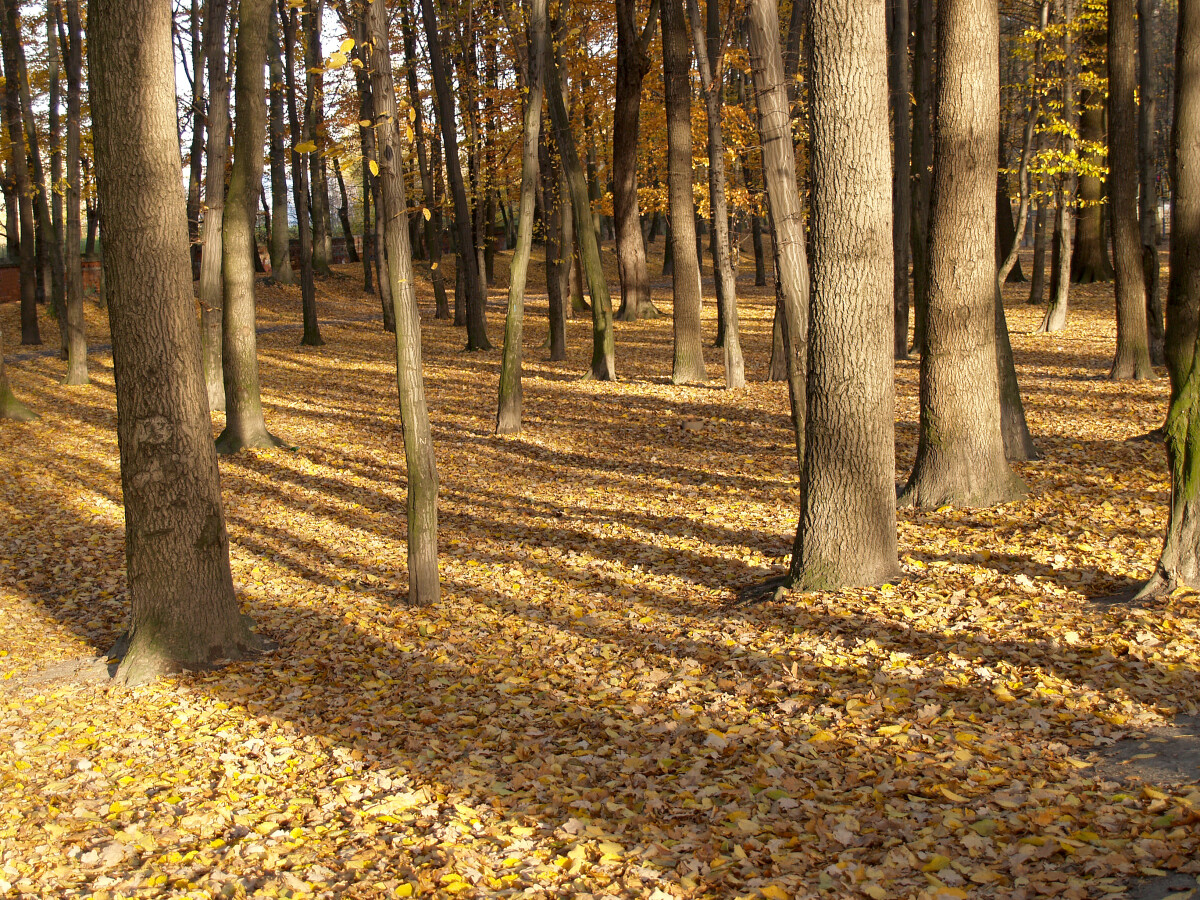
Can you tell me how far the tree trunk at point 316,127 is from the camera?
19000mm

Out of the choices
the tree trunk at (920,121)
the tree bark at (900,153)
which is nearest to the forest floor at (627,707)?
the tree bark at (900,153)

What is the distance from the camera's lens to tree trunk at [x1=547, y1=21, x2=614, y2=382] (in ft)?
48.6

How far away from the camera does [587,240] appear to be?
16000 mm

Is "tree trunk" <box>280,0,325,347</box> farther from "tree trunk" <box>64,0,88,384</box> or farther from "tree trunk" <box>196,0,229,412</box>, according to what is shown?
"tree trunk" <box>196,0,229,412</box>

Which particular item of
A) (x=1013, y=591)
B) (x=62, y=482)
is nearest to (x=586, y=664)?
(x=1013, y=591)

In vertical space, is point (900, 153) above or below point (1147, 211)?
above

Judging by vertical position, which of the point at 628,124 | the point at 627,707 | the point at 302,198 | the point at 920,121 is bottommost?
the point at 627,707

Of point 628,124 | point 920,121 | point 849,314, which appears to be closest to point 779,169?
point 849,314

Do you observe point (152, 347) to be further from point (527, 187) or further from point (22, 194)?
point (22, 194)

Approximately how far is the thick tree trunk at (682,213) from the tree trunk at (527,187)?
351 cm

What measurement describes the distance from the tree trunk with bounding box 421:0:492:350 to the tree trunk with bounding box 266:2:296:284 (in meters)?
4.52

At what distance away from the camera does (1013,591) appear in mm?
6223

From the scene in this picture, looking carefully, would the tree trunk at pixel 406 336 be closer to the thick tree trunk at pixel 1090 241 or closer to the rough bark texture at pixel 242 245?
the rough bark texture at pixel 242 245

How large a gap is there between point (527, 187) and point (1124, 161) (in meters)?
7.43
